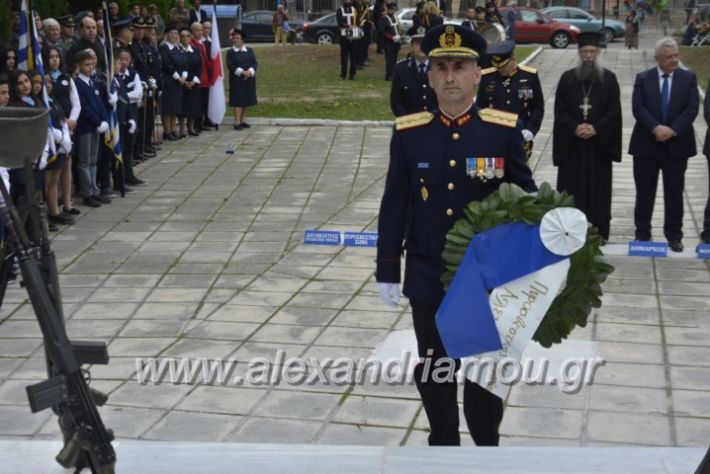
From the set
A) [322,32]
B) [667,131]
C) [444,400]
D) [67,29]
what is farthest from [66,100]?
[322,32]

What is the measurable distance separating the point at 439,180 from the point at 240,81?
13.6 metres

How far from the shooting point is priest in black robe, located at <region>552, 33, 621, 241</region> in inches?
404

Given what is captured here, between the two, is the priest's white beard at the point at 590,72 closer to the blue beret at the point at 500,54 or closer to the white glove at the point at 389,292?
the blue beret at the point at 500,54

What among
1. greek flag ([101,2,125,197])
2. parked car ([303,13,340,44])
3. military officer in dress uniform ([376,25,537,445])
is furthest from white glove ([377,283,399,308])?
parked car ([303,13,340,44])

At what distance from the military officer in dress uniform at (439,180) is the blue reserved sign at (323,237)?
5295 millimetres

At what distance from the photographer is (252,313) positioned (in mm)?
8320

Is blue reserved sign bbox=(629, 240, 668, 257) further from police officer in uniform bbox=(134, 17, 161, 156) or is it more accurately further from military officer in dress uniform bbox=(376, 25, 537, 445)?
police officer in uniform bbox=(134, 17, 161, 156)

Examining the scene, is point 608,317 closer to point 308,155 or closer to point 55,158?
point 55,158

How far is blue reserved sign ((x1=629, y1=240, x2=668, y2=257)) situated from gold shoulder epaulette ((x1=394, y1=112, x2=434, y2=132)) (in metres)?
5.42

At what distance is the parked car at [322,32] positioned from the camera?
124 feet

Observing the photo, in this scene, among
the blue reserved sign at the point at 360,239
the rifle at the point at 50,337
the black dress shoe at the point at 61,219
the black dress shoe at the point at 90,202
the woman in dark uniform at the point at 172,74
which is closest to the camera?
the rifle at the point at 50,337

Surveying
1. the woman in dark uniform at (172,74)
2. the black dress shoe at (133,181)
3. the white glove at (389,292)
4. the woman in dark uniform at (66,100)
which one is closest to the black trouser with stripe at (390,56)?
the woman in dark uniform at (172,74)

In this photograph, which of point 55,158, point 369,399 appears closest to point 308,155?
point 55,158

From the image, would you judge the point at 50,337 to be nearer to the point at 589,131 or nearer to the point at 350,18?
the point at 589,131
